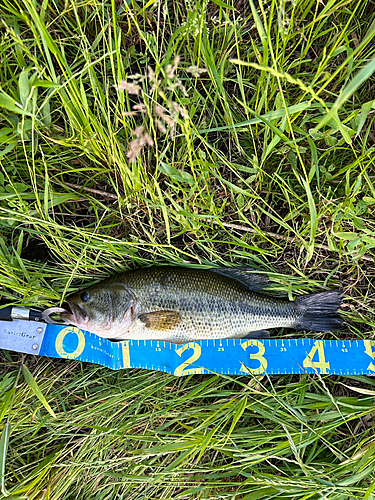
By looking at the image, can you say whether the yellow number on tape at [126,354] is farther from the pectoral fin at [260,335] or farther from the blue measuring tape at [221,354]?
the pectoral fin at [260,335]

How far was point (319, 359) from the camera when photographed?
311cm

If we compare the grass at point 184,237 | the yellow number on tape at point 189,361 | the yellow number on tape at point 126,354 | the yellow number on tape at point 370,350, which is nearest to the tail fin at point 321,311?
the grass at point 184,237

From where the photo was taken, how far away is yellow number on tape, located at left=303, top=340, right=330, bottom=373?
3082 millimetres

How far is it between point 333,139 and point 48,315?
274cm

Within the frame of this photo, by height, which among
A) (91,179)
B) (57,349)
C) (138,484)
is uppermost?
(91,179)

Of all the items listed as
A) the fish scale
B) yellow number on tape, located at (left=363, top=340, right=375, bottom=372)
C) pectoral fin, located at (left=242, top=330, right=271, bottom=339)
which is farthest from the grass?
pectoral fin, located at (left=242, top=330, right=271, bottom=339)

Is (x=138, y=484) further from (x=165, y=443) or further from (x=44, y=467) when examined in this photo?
(x=44, y=467)

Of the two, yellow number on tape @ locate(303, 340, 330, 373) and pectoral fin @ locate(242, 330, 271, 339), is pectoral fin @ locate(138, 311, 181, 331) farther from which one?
yellow number on tape @ locate(303, 340, 330, 373)

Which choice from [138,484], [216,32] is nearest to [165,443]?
[138,484]

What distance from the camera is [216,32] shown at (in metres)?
2.84

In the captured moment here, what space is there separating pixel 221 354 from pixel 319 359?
2.81 feet

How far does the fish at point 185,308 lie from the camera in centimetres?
293

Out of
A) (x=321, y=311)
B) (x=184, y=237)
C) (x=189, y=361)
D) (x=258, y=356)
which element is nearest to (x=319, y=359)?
(x=321, y=311)

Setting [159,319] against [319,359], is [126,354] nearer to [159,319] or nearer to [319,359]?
[159,319]
